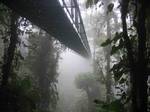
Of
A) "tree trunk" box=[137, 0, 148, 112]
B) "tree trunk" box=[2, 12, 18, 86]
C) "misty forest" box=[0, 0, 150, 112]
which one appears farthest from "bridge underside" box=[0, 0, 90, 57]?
"tree trunk" box=[137, 0, 148, 112]

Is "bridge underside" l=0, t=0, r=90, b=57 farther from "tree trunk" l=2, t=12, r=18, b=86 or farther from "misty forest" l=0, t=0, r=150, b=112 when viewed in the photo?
"tree trunk" l=2, t=12, r=18, b=86

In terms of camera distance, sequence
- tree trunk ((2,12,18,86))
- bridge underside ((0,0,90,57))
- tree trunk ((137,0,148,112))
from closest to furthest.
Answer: tree trunk ((137,0,148,112)) → bridge underside ((0,0,90,57)) → tree trunk ((2,12,18,86))

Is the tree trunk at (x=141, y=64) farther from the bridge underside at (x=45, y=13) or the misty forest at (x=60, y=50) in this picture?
the bridge underside at (x=45, y=13)

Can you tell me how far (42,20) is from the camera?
677 centimetres

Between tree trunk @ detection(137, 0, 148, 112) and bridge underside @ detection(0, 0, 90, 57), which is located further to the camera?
bridge underside @ detection(0, 0, 90, 57)

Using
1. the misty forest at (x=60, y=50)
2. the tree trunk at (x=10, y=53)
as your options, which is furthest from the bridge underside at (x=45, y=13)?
the tree trunk at (x=10, y=53)

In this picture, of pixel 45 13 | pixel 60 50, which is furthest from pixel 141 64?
pixel 60 50

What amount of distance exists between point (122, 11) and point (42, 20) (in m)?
2.94

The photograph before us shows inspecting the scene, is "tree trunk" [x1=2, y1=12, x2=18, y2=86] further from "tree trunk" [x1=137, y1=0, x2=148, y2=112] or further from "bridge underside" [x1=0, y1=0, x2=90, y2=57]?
"tree trunk" [x1=137, y1=0, x2=148, y2=112]

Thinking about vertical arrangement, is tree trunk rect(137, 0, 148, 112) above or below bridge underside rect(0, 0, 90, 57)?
below

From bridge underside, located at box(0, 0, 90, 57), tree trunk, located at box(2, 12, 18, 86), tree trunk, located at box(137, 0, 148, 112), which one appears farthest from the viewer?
tree trunk, located at box(2, 12, 18, 86)

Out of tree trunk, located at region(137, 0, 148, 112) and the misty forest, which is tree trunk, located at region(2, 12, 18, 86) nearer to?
the misty forest

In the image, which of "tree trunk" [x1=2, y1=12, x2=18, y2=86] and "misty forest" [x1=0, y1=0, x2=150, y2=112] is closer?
"misty forest" [x1=0, y1=0, x2=150, y2=112]

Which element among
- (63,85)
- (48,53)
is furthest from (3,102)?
(63,85)
